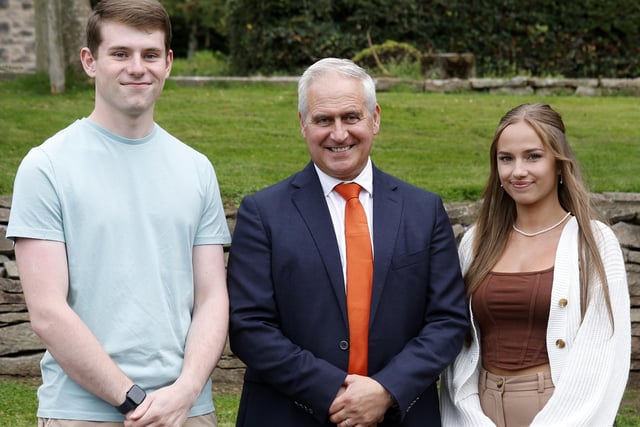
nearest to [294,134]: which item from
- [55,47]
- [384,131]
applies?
[384,131]

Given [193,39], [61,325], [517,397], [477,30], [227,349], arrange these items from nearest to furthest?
[61,325], [517,397], [227,349], [477,30], [193,39]

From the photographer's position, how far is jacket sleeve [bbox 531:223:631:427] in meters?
3.47

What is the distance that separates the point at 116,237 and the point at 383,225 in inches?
38.5

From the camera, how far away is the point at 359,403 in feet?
11.0

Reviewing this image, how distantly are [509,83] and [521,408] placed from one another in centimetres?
870

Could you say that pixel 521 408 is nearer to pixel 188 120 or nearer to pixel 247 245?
pixel 247 245

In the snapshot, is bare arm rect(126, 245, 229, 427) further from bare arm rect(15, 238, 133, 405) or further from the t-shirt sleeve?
the t-shirt sleeve

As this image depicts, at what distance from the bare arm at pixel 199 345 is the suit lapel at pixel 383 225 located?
21.0 inches

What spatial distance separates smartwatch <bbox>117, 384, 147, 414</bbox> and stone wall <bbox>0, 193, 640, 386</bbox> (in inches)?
123

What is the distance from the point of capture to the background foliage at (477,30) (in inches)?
563

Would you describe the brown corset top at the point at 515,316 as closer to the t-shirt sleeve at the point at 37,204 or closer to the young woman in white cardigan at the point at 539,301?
the young woman in white cardigan at the point at 539,301

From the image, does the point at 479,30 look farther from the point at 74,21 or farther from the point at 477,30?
the point at 74,21

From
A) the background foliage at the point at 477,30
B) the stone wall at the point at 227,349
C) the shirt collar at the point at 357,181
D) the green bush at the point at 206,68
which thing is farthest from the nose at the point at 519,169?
the green bush at the point at 206,68

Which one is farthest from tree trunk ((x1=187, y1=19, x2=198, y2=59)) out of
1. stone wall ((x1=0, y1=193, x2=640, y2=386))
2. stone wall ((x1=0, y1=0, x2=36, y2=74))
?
stone wall ((x1=0, y1=193, x2=640, y2=386))
